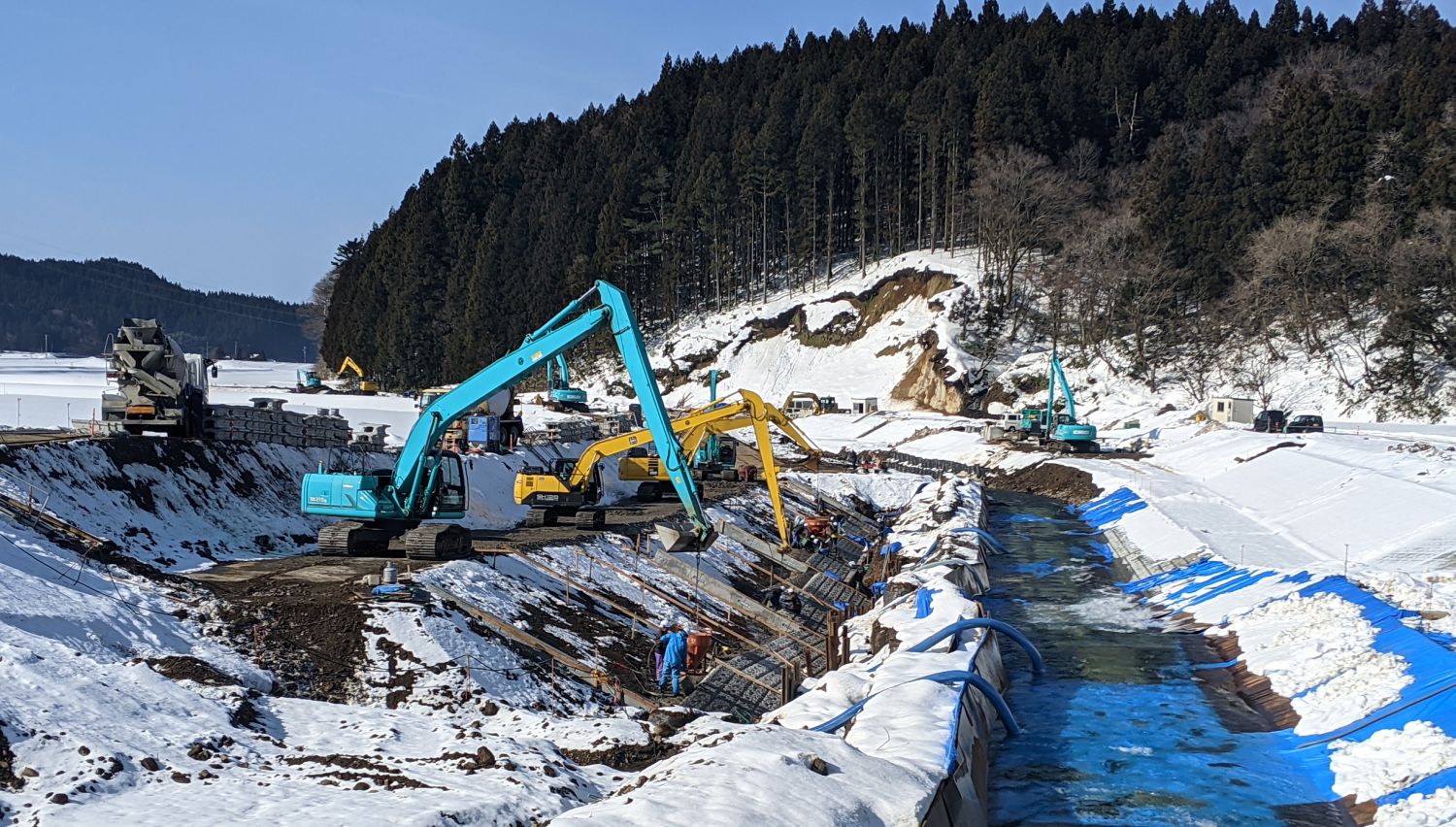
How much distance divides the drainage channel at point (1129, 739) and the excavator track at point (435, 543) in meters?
13.4

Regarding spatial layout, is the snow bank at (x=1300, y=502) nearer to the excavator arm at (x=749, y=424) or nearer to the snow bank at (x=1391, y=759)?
the excavator arm at (x=749, y=424)

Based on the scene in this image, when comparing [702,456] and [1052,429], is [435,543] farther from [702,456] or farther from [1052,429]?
[1052,429]

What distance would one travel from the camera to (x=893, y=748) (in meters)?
14.7

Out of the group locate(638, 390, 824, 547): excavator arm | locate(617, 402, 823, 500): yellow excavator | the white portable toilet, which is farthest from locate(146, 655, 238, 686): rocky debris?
the white portable toilet

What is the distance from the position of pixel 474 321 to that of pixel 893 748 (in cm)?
10056

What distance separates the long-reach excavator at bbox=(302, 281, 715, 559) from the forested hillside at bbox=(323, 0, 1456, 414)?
5626 cm

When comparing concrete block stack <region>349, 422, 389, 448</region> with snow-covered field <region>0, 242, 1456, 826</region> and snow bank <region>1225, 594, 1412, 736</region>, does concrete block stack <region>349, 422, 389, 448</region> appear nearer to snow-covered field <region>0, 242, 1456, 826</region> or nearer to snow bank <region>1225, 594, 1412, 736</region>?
snow-covered field <region>0, 242, 1456, 826</region>

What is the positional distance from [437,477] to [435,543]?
301 cm

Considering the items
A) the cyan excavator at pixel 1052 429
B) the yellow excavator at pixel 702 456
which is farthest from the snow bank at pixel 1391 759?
the cyan excavator at pixel 1052 429

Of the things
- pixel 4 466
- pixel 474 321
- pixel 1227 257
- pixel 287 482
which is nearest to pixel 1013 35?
pixel 1227 257

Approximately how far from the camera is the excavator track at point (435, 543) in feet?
85.1

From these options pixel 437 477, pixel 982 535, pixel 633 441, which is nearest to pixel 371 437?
pixel 633 441

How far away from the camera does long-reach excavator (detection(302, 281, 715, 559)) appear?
1023 inches

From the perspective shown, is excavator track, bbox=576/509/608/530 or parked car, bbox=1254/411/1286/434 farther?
parked car, bbox=1254/411/1286/434
